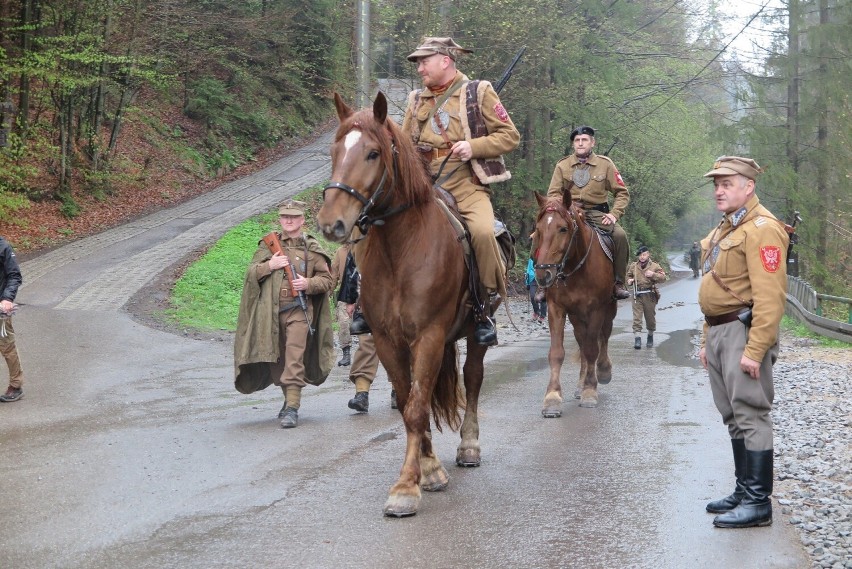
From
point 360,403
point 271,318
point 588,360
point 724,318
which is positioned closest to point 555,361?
point 588,360

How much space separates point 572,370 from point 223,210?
53.8ft

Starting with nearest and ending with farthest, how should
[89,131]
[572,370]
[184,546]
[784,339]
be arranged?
[184,546]
[572,370]
[784,339]
[89,131]

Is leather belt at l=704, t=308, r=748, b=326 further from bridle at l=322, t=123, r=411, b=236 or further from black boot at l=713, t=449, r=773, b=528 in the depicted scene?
bridle at l=322, t=123, r=411, b=236

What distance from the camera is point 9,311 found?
1066 centimetres

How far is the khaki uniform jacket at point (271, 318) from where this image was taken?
388 inches

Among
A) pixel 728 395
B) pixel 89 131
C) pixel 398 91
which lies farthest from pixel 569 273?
pixel 398 91

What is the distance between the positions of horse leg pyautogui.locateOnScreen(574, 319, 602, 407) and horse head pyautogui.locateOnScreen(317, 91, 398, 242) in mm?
5263

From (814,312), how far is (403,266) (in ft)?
64.0

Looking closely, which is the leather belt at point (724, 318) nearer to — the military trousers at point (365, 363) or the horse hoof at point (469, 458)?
the horse hoof at point (469, 458)

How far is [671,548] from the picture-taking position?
5656mm

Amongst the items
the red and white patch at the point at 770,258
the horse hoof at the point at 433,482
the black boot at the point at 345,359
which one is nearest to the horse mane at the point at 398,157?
the horse hoof at the point at 433,482

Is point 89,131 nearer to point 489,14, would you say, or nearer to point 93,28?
point 93,28

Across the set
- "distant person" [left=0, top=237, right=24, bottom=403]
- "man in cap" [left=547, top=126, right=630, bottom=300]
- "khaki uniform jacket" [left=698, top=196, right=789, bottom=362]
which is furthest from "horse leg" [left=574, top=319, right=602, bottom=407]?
"distant person" [left=0, top=237, right=24, bottom=403]

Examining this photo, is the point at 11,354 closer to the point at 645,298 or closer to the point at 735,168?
the point at 735,168
